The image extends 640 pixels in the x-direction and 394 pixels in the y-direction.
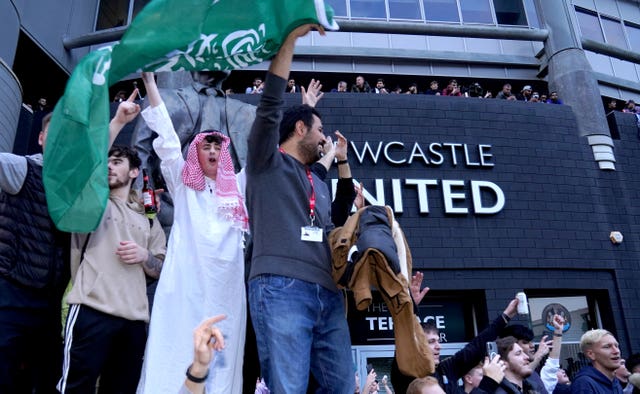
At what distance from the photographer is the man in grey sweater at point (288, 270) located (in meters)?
2.39

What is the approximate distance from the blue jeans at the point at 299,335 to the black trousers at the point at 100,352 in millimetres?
724

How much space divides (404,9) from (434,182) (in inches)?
251

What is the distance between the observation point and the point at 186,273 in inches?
113

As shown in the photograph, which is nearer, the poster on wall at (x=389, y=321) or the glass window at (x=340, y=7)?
the poster on wall at (x=389, y=321)

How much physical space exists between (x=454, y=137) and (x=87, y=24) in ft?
36.1

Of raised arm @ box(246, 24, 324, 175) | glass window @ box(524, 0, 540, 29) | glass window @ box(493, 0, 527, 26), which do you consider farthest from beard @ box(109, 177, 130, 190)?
glass window @ box(524, 0, 540, 29)

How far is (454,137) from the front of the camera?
11508 millimetres

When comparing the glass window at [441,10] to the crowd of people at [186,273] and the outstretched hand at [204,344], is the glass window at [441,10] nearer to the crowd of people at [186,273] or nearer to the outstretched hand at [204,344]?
the crowd of people at [186,273]

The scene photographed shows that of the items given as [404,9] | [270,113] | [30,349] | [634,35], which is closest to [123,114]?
[270,113]

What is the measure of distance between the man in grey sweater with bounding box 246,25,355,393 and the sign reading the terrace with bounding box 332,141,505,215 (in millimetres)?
7869

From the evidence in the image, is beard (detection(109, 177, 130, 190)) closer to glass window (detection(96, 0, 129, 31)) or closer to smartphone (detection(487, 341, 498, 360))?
smartphone (detection(487, 341, 498, 360))

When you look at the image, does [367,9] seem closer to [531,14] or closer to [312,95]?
[531,14]

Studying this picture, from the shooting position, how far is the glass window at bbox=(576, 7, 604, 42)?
16219 millimetres

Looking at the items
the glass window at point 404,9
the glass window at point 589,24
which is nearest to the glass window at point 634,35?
the glass window at point 589,24
